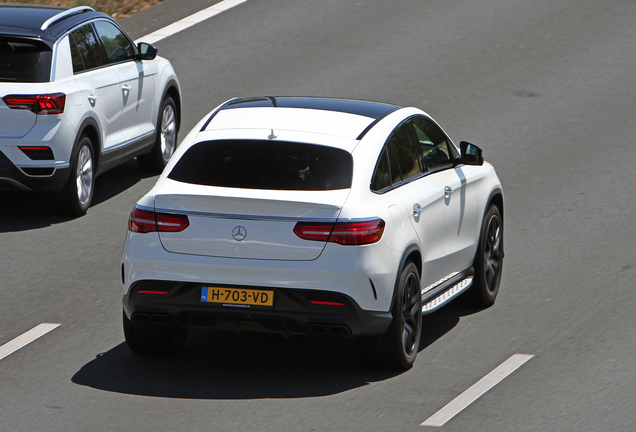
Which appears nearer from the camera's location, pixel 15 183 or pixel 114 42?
pixel 15 183

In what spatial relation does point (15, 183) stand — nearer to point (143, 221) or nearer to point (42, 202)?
point (42, 202)

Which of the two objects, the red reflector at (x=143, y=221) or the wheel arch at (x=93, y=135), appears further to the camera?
the wheel arch at (x=93, y=135)

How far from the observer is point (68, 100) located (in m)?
10.8

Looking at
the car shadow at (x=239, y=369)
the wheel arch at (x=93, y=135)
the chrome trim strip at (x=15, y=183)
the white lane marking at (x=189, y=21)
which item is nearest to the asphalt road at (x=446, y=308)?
the car shadow at (x=239, y=369)

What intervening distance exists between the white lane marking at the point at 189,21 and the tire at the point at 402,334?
35.1 ft

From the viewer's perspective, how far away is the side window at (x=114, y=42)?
11984mm


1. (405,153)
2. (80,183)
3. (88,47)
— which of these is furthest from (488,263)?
(88,47)

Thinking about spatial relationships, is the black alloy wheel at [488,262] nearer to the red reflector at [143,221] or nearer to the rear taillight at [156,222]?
the rear taillight at [156,222]

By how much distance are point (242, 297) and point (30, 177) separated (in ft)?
14.8

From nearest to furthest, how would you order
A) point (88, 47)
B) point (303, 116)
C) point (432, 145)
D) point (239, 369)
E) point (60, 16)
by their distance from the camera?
point (239, 369) → point (303, 116) → point (432, 145) → point (60, 16) → point (88, 47)

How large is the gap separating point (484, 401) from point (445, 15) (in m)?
12.5

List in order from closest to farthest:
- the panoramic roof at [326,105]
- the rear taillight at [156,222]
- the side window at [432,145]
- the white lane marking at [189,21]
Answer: the rear taillight at [156,222], the panoramic roof at [326,105], the side window at [432,145], the white lane marking at [189,21]

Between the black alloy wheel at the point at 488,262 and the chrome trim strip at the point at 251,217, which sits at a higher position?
the chrome trim strip at the point at 251,217

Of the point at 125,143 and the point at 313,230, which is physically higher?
the point at 313,230
